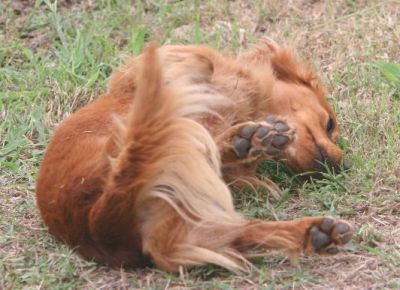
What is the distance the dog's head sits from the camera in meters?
4.25

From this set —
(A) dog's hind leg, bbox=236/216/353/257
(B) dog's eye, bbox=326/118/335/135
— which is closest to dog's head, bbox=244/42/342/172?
(B) dog's eye, bbox=326/118/335/135

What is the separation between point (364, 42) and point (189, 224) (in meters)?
2.51

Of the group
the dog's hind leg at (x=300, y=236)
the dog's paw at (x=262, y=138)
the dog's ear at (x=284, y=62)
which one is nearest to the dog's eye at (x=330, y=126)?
the dog's ear at (x=284, y=62)

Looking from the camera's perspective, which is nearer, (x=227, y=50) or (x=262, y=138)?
(x=262, y=138)

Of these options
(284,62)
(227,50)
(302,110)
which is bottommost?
(227,50)

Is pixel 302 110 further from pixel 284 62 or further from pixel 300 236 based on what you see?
pixel 300 236

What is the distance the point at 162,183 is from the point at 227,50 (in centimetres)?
237

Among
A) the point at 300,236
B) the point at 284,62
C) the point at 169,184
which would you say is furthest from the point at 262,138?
the point at 284,62

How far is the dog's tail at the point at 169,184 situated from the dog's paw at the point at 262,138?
36 cm

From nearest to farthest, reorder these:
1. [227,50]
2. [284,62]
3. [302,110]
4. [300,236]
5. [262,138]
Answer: [300,236], [262,138], [302,110], [284,62], [227,50]

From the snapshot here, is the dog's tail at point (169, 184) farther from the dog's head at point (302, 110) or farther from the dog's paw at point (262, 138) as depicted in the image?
the dog's head at point (302, 110)

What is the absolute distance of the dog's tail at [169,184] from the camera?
3156mm

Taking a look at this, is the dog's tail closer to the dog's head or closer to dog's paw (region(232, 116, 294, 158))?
dog's paw (region(232, 116, 294, 158))

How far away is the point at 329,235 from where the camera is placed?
3404mm
